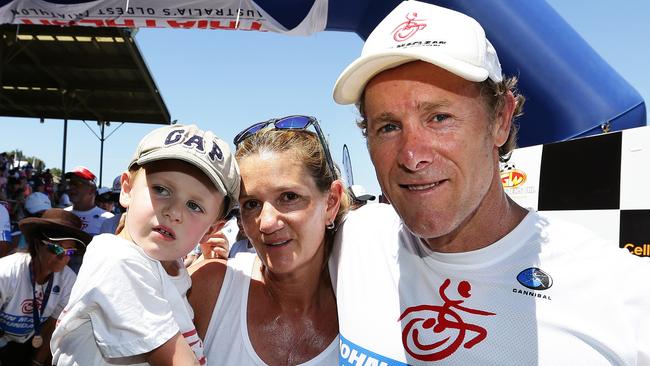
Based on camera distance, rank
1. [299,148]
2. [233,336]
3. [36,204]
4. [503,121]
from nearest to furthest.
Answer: [503,121] < [233,336] < [299,148] < [36,204]

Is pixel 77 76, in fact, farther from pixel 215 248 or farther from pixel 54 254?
pixel 215 248

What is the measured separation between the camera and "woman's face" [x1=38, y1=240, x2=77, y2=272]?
379cm

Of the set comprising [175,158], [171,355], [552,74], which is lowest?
[171,355]

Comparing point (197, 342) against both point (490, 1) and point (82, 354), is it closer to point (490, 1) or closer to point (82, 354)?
point (82, 354)

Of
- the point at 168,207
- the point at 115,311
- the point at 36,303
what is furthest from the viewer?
the point at 36,303

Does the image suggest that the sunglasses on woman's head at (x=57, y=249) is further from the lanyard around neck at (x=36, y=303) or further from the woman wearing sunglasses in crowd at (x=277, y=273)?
the woman wearing sunglasses in crowd at (x=277, y=273)

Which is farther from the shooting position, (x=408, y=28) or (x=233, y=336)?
(x=233, y=336)

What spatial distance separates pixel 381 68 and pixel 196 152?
0.74m

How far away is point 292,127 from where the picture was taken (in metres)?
2.04

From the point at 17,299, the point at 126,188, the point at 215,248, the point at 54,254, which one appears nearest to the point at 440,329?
the point at 215,248

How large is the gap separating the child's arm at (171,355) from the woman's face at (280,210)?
0.47 metres

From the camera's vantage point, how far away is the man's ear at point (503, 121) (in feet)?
4.84

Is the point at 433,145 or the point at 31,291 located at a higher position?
the point at 433,145

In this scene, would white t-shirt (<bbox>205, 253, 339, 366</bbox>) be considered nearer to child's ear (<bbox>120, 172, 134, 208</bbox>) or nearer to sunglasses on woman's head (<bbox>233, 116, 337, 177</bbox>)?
child's ear (<bbox>120, 172, 134, 208</bbox>)
